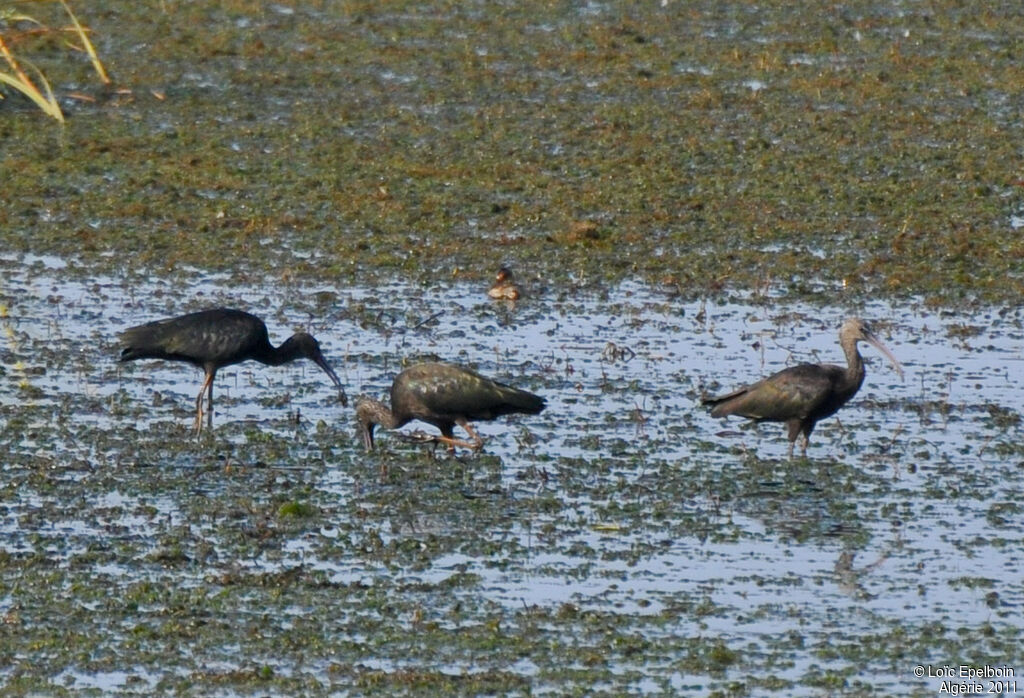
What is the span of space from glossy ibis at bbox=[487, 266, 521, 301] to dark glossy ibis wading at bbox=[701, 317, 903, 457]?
9.18 ft

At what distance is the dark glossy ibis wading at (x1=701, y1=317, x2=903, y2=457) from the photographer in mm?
9406

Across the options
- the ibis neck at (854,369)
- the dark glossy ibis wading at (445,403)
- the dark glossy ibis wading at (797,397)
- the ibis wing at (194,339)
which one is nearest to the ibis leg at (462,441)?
the dark glossy ibis wading at (445,403)

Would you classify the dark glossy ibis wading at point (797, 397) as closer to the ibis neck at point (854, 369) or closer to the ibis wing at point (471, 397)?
the ibis neck at point (854, 369)

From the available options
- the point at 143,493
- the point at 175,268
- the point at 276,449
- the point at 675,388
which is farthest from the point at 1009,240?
the point at 143,493

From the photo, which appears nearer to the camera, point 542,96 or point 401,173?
point 401,173

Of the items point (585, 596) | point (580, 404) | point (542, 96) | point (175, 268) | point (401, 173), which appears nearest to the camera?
point (585, 596)

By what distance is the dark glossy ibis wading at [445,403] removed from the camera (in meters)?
9.36

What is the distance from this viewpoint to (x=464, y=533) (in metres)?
7.93

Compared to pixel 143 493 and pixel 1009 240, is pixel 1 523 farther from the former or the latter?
pixel 1009 240

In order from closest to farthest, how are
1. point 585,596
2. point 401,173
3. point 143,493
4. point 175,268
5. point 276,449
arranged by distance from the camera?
point 585,596, point 143,493, point 276,449, point 175,268, point 401,173

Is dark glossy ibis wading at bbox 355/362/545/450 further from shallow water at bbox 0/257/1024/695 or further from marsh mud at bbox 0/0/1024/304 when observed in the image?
marsh mud at bbox 0/0/1024/304

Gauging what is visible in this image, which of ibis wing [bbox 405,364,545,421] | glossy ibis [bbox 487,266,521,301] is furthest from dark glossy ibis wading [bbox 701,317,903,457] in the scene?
glossy ibis [bbox 487,266,521,301]

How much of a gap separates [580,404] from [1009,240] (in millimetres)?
4668

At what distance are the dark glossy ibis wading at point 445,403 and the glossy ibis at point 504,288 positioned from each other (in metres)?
2.78
